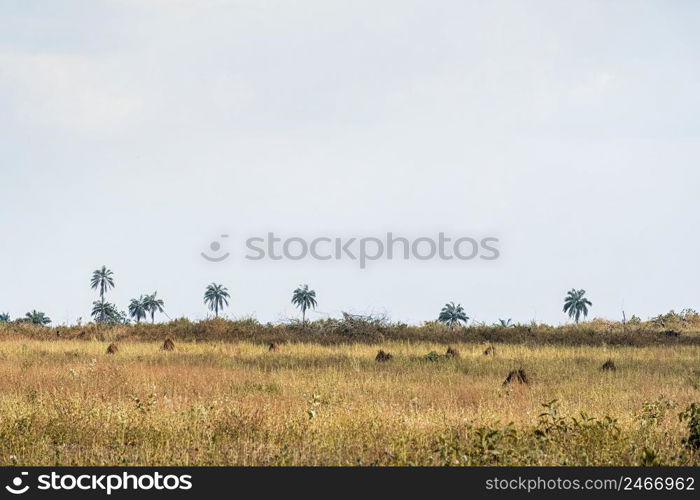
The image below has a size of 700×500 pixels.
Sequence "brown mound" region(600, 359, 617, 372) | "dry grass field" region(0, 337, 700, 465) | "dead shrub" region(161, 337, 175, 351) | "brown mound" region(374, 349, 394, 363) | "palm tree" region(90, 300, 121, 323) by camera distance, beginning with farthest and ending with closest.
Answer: "palm tree" region(90, 300, 121, 323)
"dead shrub" region(161, 337, 175, 351)
"brown mound" region(374, 349, 394, 363)
"brown mound" region(600, 359, 617, 372)
"dry grass field" region(0, 337, 700, 465)

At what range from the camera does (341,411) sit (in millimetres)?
14625

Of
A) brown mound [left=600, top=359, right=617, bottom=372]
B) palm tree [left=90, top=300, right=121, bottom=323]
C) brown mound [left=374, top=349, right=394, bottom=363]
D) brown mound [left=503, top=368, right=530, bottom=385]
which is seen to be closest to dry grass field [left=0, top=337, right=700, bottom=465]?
brown mound [left=503, top=368, right=530, bottom=385]

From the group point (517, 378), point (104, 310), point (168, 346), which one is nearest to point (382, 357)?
point (517, 378)

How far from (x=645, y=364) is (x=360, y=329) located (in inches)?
631

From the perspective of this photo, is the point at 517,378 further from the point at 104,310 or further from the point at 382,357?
the point at 104,310

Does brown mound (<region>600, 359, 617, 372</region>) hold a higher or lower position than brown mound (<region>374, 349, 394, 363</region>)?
lower

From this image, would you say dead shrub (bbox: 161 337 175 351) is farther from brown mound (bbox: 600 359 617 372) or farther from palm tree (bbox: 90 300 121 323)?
palm tree (bbox: 90 300 121 323)

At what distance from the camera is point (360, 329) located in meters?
40.9

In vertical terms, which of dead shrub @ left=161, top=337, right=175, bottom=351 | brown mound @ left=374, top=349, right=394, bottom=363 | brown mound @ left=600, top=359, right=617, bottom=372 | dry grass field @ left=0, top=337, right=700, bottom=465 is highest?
dead shrub @ left=161, top=337, right=175, bottom=351

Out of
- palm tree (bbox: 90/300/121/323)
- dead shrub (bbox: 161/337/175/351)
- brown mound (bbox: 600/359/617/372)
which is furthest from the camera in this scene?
palm tree (bbox: 90/300/121/323)

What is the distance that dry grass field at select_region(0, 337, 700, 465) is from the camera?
11242 mm

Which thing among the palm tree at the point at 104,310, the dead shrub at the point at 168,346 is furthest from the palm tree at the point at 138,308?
the dead shrub at the point at 168,346
